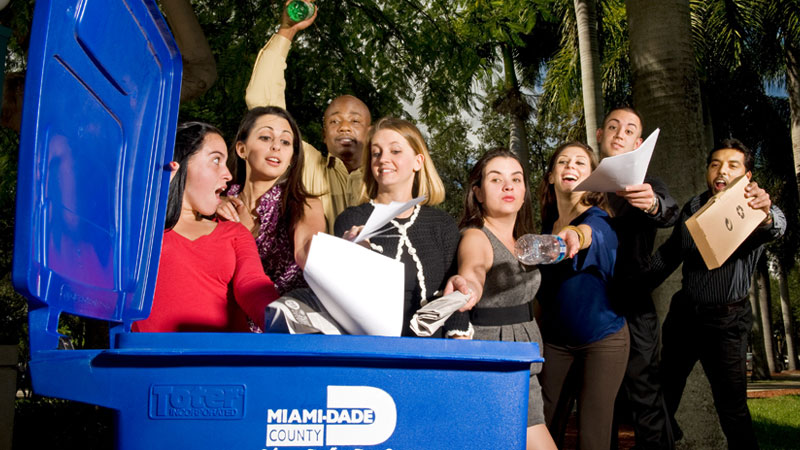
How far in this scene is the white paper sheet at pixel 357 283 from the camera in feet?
4.94

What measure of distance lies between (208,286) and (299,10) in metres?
1.91

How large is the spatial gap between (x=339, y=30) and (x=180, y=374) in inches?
260

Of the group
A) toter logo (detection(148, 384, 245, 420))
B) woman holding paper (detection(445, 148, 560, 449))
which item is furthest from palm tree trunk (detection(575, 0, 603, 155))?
toter logo (detection(148, 384, 245, 420))

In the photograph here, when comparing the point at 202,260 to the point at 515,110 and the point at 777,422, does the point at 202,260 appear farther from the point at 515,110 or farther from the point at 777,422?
the point at 515,110

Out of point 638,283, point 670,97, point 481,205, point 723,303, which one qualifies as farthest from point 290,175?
point 670,97

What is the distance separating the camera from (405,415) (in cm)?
149

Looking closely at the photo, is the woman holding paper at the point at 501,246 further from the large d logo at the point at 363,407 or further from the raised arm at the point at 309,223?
the large d logo at the point at 363,407

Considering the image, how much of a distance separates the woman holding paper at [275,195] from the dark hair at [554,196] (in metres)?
1.29

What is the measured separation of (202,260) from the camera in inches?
95.7

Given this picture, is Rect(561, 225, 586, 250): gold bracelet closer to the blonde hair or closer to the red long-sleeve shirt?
the blonde hair

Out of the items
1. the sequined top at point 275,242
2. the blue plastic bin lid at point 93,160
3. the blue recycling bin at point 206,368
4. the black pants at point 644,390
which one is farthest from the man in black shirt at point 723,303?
the blue plastic bin lid at point 93,160

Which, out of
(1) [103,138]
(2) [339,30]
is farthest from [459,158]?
(1) [103,138]

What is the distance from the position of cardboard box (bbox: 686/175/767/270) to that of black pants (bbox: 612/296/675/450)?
0.58m

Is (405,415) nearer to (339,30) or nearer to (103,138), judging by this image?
(103,138)
